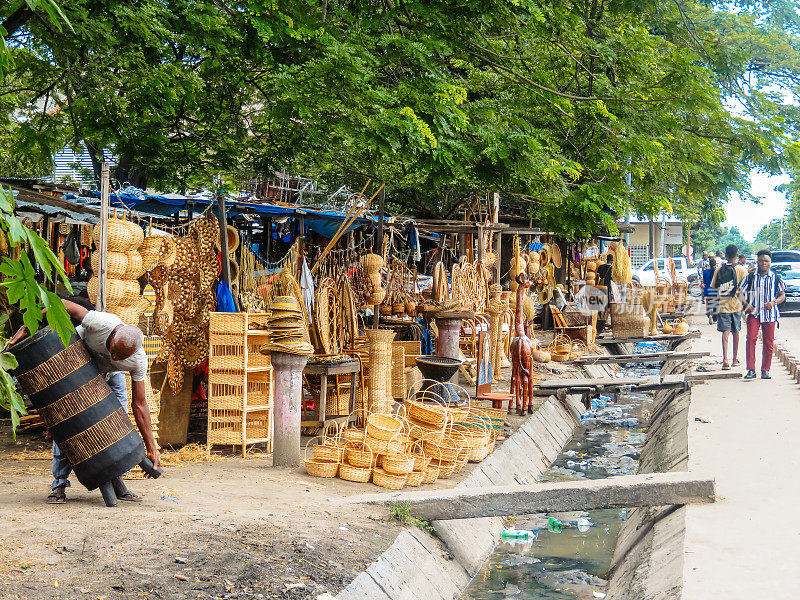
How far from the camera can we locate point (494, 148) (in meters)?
9.58

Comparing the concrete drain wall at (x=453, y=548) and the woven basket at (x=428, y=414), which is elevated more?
the woven basket at (x=428, y=414)

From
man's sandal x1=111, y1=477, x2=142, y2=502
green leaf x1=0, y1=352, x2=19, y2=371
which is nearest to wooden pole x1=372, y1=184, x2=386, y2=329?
man's sandal x1=111, y1=477, x2=142, y2=502

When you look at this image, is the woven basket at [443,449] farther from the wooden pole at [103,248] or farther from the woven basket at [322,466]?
the wooden pole at [103,248]

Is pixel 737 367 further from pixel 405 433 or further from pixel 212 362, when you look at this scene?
pixel 212 362

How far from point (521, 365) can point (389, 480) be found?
4.43 m

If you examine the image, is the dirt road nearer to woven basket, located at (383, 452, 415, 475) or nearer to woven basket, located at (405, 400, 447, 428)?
woven basket, located at (383, 452, 415, 475)

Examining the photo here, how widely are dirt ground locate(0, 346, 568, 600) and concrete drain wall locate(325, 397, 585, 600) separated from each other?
13cm

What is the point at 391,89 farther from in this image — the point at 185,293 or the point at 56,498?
the point at 56,498

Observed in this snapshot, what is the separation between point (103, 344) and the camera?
5.92 meters

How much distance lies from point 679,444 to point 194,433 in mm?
6013

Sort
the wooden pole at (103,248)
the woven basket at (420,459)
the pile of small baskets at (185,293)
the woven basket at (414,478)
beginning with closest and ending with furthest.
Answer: the wooden pole at (103,248) → the woven basket at (414,478) → the woven basket at (420,459) → the pile of small baskets at (185,293)

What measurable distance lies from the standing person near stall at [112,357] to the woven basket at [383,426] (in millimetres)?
2441

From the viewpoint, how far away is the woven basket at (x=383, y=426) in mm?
7930

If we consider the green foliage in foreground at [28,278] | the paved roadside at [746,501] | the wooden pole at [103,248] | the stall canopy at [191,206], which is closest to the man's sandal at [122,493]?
the wooden pole at [103,248]
